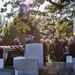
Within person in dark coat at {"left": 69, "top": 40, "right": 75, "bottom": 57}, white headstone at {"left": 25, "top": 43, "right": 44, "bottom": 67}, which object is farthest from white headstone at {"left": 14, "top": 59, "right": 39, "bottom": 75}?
person in dark coat at {"left": 69, "top": 40, "right": 75, "bottom": 57}

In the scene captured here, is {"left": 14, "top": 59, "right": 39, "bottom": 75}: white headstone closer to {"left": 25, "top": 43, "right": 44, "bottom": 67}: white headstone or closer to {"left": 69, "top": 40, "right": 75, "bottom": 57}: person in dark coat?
{"left": 25, "top": 43, "right": 44, "bottom": 67}: white headstone

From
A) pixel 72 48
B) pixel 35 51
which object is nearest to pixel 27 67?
pixel 35 51

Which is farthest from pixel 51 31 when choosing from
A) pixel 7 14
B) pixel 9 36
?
pixel 7 14

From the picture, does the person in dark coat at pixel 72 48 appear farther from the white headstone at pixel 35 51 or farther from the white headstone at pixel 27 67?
the white headstone at pixel 27 67

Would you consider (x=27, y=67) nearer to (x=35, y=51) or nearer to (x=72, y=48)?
(x=35, y=51)

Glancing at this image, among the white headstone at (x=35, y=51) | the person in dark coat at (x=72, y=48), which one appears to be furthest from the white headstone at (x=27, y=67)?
the person in dark coat at (x=72, y=48)

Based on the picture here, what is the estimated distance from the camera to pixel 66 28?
869 inches

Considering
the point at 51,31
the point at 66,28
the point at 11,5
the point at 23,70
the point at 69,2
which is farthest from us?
the point at 51,31

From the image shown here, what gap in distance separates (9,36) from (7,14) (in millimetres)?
18301

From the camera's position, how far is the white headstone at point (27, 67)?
29.0ft

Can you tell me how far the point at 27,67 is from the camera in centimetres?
892

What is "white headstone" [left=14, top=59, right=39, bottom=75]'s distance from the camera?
8.84 meters

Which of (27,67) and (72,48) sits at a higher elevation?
(72,48)

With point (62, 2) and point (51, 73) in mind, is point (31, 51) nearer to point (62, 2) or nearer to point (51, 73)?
point (51, 73)
